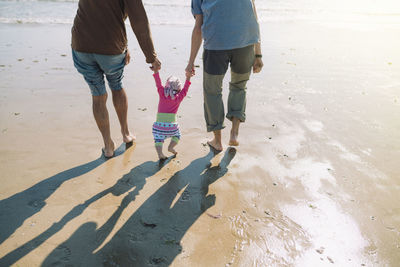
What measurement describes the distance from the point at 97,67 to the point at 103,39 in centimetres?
34

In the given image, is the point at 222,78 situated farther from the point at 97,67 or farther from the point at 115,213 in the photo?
the point at 115,213

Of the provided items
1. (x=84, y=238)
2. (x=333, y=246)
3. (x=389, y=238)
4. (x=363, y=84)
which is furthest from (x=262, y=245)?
(x=363, y=84)

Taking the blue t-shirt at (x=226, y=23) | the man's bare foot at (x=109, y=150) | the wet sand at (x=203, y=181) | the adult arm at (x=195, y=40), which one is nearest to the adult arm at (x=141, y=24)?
the adult arm at (x=195, y=40)

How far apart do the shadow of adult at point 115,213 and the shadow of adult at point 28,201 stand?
20 cm

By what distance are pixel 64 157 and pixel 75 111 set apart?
3.88 ft

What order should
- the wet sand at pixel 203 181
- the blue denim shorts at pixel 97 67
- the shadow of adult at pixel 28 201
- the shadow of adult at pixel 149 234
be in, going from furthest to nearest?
the blue denim shorts at pixel 97 67
the shadow of adult at pixel 28 201
the wet sand at pixel 203 181
the shadow of adult at pixel 149 234

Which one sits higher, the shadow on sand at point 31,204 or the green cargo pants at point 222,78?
the green cargo pants at point 222,78

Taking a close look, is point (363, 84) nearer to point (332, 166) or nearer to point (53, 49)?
point (332, 166)

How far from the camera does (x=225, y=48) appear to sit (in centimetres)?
298

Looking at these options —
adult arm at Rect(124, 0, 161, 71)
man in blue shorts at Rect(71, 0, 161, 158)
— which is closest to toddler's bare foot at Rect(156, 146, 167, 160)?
man in blue shorts at Rect(71, 0, 161, 158)

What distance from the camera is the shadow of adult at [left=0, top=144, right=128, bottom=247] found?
90.0 inches

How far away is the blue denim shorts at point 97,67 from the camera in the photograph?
9.79 feet

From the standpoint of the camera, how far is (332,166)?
3.21 metres

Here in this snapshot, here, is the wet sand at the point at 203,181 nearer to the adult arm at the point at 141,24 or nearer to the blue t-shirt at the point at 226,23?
the adult arm at the point at 141,24
